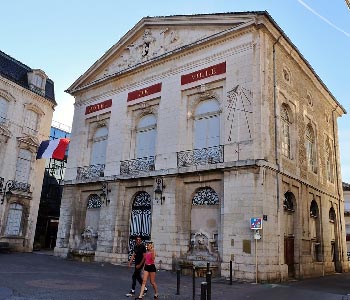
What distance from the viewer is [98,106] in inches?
821

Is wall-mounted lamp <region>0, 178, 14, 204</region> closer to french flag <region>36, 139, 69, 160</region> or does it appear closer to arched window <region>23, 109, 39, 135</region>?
french flag <region>36, 139, 69, 160</region>

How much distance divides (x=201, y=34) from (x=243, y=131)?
578 centimetres

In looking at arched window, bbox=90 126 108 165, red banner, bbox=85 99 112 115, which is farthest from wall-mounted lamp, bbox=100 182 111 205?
red banner, bbox=85 99 112 115

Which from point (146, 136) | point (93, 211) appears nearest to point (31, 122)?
point (93, 211)

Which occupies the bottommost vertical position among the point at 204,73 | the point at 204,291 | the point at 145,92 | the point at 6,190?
the point at 204,291

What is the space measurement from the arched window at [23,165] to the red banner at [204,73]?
1382cm

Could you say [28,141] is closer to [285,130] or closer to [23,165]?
[23,165]

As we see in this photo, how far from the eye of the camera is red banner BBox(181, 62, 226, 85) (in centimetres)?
1575

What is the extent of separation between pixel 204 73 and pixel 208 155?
3951 mm

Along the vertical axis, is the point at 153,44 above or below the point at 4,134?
above

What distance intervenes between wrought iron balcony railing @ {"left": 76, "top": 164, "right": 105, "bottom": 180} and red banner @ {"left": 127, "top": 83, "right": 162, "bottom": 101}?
411 cm

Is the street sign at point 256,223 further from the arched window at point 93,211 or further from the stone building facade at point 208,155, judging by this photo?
the arched window at point 93,211

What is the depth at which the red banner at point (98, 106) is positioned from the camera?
20.4 metres

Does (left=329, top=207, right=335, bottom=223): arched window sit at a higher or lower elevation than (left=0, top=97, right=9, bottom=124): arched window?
lower
